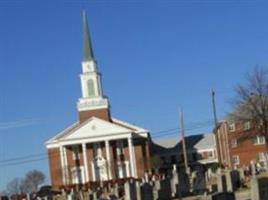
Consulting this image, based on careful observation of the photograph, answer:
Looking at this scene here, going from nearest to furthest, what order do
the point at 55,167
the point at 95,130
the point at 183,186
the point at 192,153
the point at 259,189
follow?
1. the point at 259,189
2. the point at 183,186
3. the point at 95,130
4. the point at 55,167
5. the point at 192,153

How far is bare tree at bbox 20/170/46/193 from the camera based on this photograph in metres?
111

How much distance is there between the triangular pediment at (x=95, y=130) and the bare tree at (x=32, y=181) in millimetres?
11139

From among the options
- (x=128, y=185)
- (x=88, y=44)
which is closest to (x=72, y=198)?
(x=128, y=185)

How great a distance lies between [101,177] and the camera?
103500mm

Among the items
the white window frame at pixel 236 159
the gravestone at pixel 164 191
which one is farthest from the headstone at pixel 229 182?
the white window frame at pixel 236 159

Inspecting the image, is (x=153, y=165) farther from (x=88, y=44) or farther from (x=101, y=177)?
(x=88, y=44)

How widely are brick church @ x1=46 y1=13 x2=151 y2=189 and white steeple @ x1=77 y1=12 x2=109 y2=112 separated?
0.48 feet

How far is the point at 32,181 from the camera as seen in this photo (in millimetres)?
112688

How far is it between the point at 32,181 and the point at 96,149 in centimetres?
1200

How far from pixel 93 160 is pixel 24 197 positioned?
101ft

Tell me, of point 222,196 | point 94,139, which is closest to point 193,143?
point 94,139

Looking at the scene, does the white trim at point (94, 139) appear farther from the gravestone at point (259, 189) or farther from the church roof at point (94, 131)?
the gravestone at point (259, 189)

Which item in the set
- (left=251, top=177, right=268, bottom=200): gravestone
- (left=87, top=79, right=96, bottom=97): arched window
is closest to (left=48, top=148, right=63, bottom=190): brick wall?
(left=87, top=79, right=96, bottom=97): arched window

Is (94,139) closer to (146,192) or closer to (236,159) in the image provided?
(236,159)
